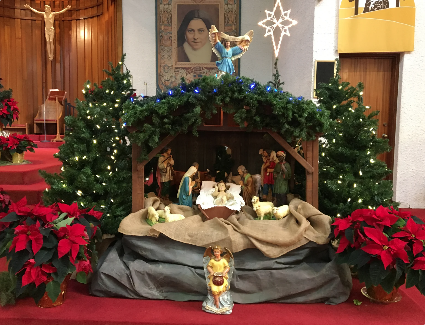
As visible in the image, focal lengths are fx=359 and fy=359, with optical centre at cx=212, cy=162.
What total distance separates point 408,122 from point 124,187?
200 inches

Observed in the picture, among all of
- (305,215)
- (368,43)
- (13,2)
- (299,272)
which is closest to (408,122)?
(368,43)

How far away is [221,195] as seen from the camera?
3.82 m

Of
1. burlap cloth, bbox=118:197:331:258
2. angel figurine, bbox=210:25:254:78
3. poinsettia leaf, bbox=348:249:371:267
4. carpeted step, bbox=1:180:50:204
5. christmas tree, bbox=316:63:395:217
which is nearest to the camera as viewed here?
poinsettia leaf, bbox=348:249:371:267

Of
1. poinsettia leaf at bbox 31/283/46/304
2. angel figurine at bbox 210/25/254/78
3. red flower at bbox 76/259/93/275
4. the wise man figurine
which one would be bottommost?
poinsettia leaf at bbox 31/283/46/304

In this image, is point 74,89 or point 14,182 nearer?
point 14,182

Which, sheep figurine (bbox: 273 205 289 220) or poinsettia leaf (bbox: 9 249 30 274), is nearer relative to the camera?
poinsettia leaf (bbox: 9 249 30 274)

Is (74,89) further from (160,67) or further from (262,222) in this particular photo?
(262,222)

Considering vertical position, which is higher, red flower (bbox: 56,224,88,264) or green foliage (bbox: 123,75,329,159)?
green foliage (bbox: 123,75,329,159)

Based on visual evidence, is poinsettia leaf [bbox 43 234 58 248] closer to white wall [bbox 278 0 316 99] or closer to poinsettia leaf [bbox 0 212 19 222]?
poinsettia leaf [bbox 0 212 19 222]

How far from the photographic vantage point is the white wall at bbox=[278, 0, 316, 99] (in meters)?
6.31

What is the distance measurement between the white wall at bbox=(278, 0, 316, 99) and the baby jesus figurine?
3256mm

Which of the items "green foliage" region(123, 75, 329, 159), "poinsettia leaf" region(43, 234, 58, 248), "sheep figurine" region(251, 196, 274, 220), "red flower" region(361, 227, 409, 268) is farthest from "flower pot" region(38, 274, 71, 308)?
"red flower" region(361, 227, 409, 268)

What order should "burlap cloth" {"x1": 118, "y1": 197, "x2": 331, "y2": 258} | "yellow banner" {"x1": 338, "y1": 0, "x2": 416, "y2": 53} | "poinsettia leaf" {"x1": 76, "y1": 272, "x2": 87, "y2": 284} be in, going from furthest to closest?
"yellow banner" {"x1": 338, "y1": 0, "x2": 416, "y2": 53}, "burlap cloth" {"x1": 118, "y1": 197, "x2": 331, "y2": 258}, "poinsettia leaf" {"x1": 76, "y1": 272, "x2": 87, "y2": 284}

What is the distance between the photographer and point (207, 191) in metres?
4.06
